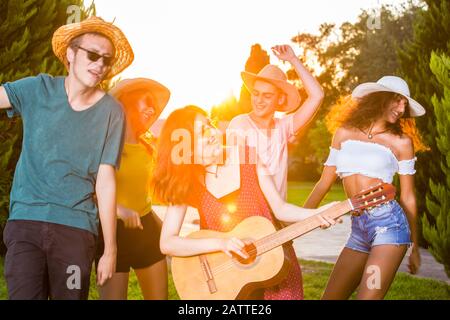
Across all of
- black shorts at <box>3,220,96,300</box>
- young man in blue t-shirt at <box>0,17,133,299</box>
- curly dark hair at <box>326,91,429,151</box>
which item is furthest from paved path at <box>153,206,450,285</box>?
black shorts at <box>3,220,96,300</box>

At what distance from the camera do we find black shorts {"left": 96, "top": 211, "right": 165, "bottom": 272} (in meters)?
4.27

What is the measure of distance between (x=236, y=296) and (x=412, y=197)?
4.81 feet

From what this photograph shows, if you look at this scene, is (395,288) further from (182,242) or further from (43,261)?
(43,261)

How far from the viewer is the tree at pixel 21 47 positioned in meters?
4.94

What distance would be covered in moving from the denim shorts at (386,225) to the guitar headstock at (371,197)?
3.8 inches

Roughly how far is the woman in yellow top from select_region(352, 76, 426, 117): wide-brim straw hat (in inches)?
58.9

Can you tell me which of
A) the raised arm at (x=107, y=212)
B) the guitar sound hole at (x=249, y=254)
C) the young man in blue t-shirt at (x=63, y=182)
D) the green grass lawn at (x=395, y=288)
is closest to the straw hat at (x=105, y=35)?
the young man in blue t-shirt at (x=63, y=182)

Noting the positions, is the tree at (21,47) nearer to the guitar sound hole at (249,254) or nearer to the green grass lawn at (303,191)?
the guitar sound hole at (249,254)

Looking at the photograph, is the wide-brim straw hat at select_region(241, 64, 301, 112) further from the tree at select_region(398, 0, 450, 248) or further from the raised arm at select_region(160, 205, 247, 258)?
the tree at select_region(398, 0, 450, 248)
